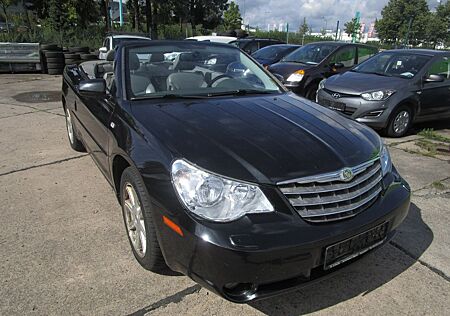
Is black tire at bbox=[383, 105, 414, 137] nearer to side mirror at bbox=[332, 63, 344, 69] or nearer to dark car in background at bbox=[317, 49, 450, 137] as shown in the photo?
dark car in background at bbox=[317, 49, 450, 137]

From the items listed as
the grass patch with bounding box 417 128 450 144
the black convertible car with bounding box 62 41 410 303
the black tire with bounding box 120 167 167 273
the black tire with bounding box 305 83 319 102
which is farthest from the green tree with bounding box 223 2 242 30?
the black tire with bounding box 120 167 167 273

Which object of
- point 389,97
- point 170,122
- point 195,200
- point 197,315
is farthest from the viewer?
point 389,97

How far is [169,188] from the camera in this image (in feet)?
6.57

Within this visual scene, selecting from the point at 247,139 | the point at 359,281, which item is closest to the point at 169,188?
the point at 247,139

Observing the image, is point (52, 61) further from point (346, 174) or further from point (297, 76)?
point (346, 174)

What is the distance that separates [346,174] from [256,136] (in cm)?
59

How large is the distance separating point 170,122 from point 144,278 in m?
1.05

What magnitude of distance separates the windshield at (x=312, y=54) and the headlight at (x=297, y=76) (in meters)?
0.61

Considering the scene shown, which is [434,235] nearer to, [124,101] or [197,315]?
[197,315]

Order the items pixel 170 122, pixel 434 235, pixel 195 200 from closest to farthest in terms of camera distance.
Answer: pixel 195 200
pixel 170 122
pixel 434 235

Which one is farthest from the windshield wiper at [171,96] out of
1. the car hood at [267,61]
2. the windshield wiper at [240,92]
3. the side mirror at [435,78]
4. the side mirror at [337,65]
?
the car hood at [267,61]

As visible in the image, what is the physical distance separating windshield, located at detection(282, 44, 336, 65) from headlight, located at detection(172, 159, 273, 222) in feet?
23.4

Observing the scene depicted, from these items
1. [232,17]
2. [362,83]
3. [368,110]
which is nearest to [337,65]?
[362,83]

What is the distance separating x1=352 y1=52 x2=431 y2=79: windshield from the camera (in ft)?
21.0
